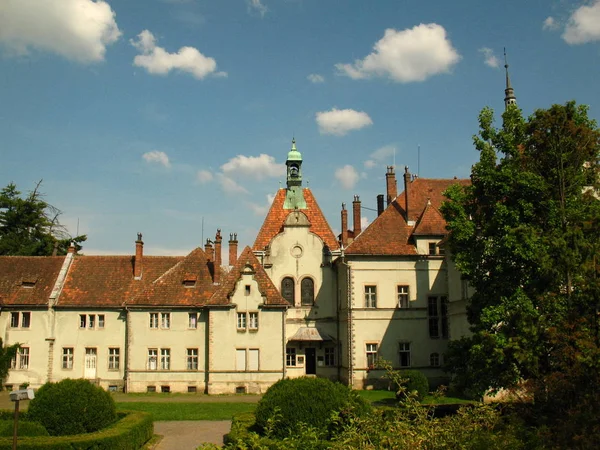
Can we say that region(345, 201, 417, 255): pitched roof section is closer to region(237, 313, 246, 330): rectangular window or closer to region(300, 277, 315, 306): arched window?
region(300, 277, 315, 306): arched window

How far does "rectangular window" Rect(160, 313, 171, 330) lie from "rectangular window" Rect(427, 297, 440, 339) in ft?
58.5

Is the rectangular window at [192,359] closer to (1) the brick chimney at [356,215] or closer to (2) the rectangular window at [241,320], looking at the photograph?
(2) the rectangular window at [241,320]

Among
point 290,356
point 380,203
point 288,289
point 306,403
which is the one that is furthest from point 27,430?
point 380,203

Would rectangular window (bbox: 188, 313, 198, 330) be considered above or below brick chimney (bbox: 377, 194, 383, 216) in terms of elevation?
below

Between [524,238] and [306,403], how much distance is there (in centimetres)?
1016

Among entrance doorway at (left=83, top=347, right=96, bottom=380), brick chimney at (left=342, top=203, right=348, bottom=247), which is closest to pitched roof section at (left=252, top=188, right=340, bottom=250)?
brick chimney at (left=342, top=203, right=348, bottom=247)

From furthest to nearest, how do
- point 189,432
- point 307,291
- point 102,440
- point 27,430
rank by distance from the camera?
point 307,291 → point 189,432 → point 27,430 → point 102,440

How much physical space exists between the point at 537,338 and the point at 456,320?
16.7 meters

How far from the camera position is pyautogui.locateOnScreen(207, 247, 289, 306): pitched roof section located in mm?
40094

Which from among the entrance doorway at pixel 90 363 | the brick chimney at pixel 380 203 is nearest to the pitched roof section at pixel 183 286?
the entrance doorway at pixel 90 363

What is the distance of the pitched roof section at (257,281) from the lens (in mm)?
40094

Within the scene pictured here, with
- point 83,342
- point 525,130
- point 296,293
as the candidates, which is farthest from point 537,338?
point 83,342

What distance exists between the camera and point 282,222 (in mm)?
49094

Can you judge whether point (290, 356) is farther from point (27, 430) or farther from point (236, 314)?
point (27, 430)
